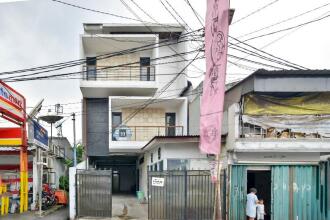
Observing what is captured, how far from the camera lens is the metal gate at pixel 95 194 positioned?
18.2m

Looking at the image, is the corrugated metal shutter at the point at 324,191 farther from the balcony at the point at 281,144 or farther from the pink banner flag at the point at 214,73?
the pink banner flag at the point at 214,73

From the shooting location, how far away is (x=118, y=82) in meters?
29.0

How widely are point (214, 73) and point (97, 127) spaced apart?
20.9 m

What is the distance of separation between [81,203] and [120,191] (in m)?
22.3

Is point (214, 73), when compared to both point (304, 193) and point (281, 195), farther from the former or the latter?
point (304, 193)

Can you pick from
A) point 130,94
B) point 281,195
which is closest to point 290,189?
point 281,195

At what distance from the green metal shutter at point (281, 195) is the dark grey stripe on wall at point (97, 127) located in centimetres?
1552

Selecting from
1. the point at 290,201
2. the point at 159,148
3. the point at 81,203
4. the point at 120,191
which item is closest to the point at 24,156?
the point at 81,203

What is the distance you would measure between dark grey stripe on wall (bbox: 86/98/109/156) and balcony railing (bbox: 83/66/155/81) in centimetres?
178

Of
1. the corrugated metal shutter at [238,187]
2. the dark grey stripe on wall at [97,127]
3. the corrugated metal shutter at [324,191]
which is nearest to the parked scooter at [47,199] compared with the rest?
the dark grey stripe on wall at [97,127]

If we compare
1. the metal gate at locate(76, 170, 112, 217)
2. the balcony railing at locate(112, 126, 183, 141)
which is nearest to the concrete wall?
the balcony railing at locate(112, 126, 183, 141)

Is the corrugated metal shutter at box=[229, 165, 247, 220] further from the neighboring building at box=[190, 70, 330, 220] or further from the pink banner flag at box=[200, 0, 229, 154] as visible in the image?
the pink banner flag at box=[200, 0, 229, 154]

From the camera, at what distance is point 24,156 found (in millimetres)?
21703

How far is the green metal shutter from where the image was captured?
17.1 metres
